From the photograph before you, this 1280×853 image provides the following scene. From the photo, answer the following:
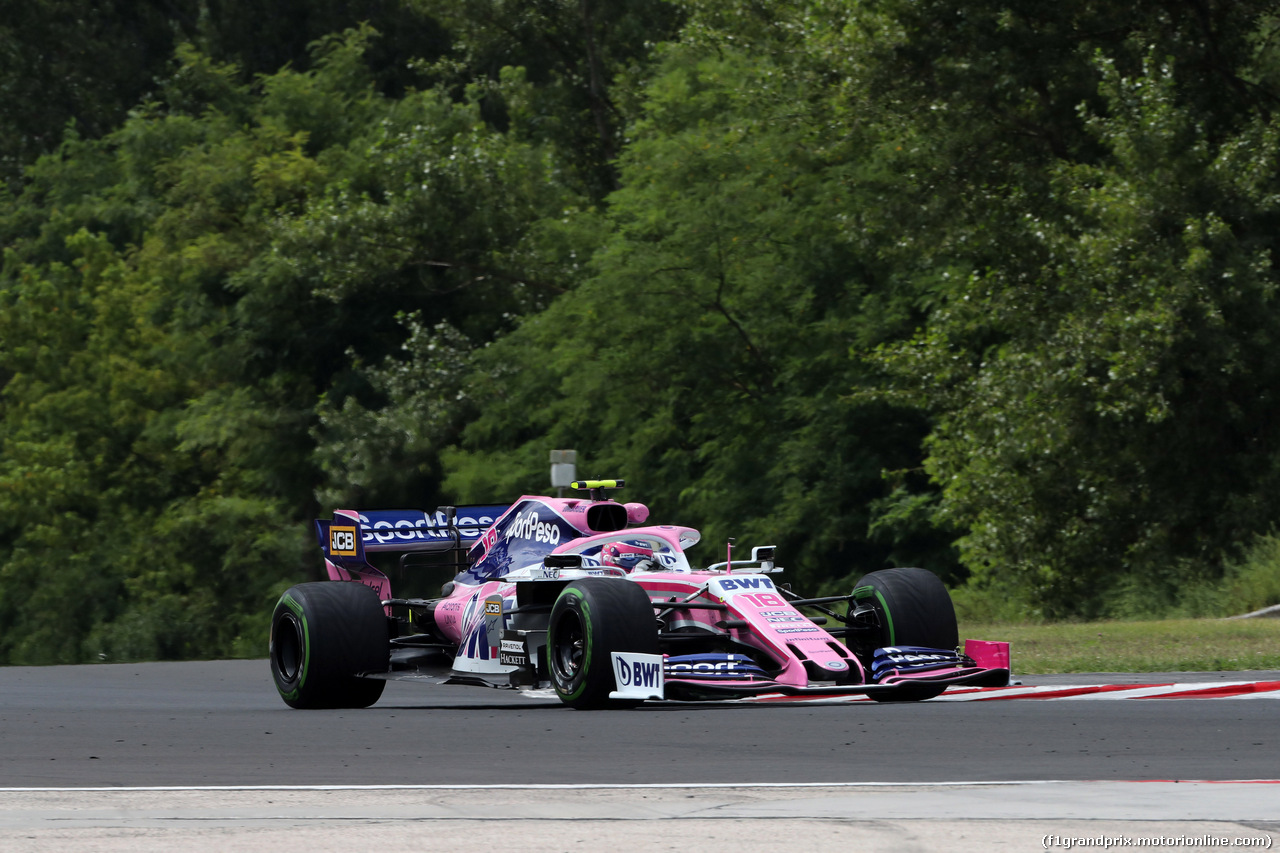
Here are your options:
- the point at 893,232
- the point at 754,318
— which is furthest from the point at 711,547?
the point at 893,232

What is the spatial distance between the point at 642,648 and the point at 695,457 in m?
27.0

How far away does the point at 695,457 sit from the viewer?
134ft

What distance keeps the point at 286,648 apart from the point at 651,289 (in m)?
23.5

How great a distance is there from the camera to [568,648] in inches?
566

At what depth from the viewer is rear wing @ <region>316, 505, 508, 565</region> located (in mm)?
18109

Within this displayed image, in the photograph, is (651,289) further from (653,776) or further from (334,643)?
(653,776)

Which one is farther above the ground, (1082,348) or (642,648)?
(1082,348)

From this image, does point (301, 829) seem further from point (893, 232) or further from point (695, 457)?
point (695, 457)

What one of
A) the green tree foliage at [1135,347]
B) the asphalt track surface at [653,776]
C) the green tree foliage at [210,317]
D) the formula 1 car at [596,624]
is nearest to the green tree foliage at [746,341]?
the green tree foliage at [1135,347]

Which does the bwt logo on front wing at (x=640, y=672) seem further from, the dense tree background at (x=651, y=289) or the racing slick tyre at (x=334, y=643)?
the dense tree background at (x=651, y=289)

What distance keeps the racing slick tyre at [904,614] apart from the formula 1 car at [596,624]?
0.01 metres

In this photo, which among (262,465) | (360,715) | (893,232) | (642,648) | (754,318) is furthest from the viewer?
(262,465)

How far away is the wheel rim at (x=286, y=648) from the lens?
53.6 feet

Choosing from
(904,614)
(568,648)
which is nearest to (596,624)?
(568,648)
